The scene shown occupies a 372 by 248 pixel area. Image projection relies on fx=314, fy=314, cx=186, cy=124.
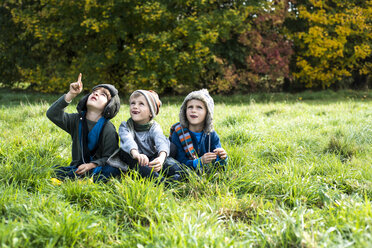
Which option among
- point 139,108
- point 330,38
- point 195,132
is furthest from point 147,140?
point 330,38

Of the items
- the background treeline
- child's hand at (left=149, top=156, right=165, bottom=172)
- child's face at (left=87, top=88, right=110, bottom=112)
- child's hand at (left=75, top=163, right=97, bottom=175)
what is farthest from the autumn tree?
child's hand at (left=75, top=163, right=97, bottom=175)

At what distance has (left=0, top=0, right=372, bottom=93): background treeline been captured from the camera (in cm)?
1034

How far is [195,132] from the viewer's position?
3.56 meters

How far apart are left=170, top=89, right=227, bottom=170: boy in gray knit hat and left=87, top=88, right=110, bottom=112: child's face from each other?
0.84m

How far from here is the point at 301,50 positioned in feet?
42.9

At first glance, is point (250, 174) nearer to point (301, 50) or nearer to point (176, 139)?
point (176, 139)

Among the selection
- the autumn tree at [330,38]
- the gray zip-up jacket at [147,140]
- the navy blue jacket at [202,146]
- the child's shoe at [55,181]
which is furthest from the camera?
the autumn tree at [330,38]

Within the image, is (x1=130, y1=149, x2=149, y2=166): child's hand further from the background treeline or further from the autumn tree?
the autumn tree

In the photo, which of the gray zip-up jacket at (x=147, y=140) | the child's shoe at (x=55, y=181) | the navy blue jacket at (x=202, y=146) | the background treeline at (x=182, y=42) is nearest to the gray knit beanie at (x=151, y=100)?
the gray zip-up jacket at (x=147, y=140)

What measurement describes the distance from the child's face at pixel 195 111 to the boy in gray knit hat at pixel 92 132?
2.59 ft

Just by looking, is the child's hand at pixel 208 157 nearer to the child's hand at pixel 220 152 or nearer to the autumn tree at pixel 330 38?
the child's hand at pixel 220 152

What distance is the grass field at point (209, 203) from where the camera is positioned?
1.98 m

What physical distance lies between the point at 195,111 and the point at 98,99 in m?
1.03

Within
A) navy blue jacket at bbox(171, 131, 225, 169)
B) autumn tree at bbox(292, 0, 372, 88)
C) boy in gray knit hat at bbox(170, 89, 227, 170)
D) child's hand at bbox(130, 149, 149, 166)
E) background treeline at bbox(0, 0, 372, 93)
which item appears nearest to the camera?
child's hand at bbox(130, 149, 149, 166)
